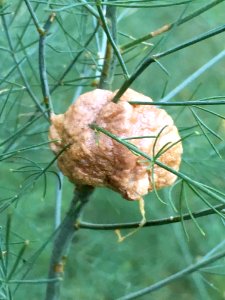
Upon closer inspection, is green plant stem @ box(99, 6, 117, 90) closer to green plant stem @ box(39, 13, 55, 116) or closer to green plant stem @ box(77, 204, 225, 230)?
green plant stem @ box(39, 13, 55, 116)

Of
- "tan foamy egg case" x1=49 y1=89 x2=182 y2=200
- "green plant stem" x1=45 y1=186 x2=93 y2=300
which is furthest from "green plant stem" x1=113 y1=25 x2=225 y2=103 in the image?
"green plant stem" x1=45 y1=186 x2=93 y2=300

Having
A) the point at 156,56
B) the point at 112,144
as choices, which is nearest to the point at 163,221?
the point at 112,144

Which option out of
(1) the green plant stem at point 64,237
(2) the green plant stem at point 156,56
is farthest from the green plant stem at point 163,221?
(2) the green plant stem at point 156,56

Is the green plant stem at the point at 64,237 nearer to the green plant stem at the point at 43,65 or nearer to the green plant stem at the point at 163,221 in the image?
the green plant stem at the point at 163,221

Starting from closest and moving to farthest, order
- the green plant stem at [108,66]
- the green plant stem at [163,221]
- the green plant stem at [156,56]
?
1. the green plant stem at [156,56]
2. the green plant stem at [163,221]
3. the green plant stem at [108,66]

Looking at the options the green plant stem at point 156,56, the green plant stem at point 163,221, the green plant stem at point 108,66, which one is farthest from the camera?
the green plant stem at point 108,66

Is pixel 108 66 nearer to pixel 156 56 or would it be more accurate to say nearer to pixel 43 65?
pixel 43 65
